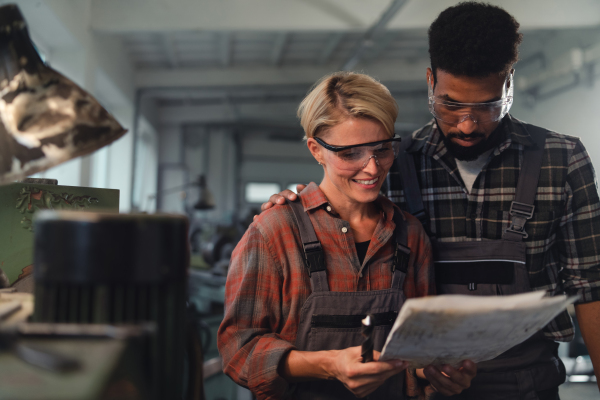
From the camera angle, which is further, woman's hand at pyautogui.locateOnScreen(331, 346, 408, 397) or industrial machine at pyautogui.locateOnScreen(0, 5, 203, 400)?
woman's hand at pyautogui.locateOnScreen(331, 346, 408, 397)

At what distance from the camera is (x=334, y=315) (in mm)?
1050

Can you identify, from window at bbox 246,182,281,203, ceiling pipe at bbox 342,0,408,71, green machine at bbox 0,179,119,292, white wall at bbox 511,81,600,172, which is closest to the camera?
green machine at bbox 0,179,119,292

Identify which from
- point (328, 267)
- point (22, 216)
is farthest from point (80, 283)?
point (328, 267)

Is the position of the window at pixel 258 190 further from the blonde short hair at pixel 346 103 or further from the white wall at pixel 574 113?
the blonde short hair at pixel 346 103

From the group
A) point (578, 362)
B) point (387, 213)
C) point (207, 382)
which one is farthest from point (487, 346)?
point (578, 362)

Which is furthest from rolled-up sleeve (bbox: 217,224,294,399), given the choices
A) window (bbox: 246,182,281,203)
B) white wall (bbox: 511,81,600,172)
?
window (bbox: 246,182,281,203)

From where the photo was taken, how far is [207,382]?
3.15 m

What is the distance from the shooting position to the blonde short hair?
114 centimetres

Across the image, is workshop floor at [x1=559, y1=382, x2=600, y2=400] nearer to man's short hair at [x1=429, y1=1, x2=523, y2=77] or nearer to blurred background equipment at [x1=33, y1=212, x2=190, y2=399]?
man's short hair at [x1=429, y1=1, x2=523, y2=77]

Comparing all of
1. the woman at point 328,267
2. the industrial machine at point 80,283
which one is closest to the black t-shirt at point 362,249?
the woman at point 328,267

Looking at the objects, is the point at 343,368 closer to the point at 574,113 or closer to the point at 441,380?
the point at 441,380

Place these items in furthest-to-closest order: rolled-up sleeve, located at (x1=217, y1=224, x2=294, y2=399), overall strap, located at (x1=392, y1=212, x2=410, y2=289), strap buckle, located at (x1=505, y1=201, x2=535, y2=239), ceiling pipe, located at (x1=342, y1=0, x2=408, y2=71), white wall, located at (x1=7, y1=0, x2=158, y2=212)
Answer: ceiling pipe, located at (x1=342, y1=0, x2=408, y2=71), white wall, located at (x1=7, y1=0, x2=158, y2=212), strap buckle, located at (x1=505, y1=201, x2=535, y2=239), overall strap, located at (x1=392, y1=212, x2=410, y2=289), rolled-up sleeve, located at (x1=217, y1=224, x2=294, y2=399)

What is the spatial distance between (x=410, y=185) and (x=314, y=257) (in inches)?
18.5

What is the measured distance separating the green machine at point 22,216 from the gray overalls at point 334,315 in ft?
1.72
